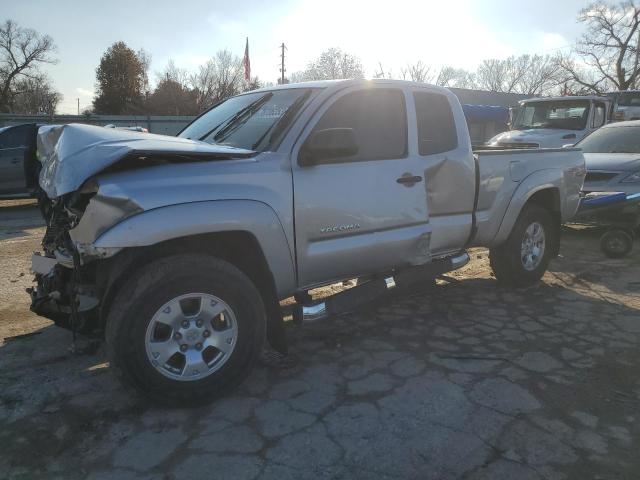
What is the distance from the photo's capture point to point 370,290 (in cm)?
404

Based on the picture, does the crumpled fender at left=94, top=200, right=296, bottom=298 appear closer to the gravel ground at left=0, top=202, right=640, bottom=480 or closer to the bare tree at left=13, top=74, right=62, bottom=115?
the gravel ground at left=0, top=202, right=640, bottom=480

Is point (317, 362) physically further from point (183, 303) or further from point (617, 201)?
point (617, 201)

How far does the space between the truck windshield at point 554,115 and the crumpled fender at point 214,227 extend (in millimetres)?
11548

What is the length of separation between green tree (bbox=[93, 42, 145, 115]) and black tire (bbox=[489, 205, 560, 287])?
46952mm

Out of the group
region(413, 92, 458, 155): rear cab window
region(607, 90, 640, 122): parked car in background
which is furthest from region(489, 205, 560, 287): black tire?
region(607, 90, 640, 122): parked car in background

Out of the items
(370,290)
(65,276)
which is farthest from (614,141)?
(65,276)

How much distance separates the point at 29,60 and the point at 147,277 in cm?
6211

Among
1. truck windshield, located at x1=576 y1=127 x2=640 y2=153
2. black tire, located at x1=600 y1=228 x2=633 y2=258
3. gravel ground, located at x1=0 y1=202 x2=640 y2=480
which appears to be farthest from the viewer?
truck windshield, located at x1=576 y1=127 x2=640 y2=153

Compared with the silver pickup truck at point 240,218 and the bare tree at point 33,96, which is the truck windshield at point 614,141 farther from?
the bare tree at point 33,96

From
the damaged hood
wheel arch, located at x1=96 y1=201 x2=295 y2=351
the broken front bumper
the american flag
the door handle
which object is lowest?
the broken front bumper

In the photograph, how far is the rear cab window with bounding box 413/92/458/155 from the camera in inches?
175

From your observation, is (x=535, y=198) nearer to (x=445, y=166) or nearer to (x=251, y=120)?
(x=445, y=166)

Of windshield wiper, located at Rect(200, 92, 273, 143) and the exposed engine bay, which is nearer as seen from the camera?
the exposed engine bay

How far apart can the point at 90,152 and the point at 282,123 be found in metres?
1.36
